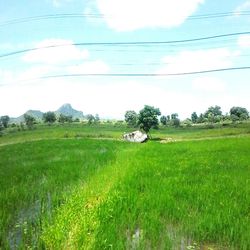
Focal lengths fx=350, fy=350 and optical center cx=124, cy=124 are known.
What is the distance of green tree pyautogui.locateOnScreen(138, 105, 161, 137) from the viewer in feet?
177

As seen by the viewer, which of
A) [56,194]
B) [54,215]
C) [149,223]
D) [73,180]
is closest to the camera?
[149,223]

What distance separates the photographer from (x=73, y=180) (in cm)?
1254

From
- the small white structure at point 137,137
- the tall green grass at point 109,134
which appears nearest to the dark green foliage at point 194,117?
the tall green grass at point 109,134

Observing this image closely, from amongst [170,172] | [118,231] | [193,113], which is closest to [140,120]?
[170,172]

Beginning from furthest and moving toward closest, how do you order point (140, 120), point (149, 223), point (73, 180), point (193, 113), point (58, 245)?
point (193, 113), point (140, 120), point (73, 180), point (149, 223), point (58, 245)

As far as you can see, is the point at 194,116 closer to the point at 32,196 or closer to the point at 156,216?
the point at 32,196

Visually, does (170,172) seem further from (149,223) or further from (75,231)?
(75,231)

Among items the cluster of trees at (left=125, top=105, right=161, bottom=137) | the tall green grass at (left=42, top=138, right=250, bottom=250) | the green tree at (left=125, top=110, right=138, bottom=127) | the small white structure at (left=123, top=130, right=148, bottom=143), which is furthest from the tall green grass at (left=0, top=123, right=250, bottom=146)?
the tall green grass at (left=42, top=138, right=250, bottom=250)

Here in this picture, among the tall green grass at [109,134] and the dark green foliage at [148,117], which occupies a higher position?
the dark green foliage at [148,117]

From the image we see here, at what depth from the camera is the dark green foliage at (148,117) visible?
5409cm

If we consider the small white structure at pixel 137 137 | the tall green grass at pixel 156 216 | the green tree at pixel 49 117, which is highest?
the green tree at pixel 49 117

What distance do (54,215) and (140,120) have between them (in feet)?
155

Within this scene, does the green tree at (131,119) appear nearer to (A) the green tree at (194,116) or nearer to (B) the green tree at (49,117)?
(A) the green tree at (194,116)

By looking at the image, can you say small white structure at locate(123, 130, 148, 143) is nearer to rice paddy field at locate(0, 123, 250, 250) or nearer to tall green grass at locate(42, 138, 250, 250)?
rice paddy field at locate(0, 123, 250, 250)
